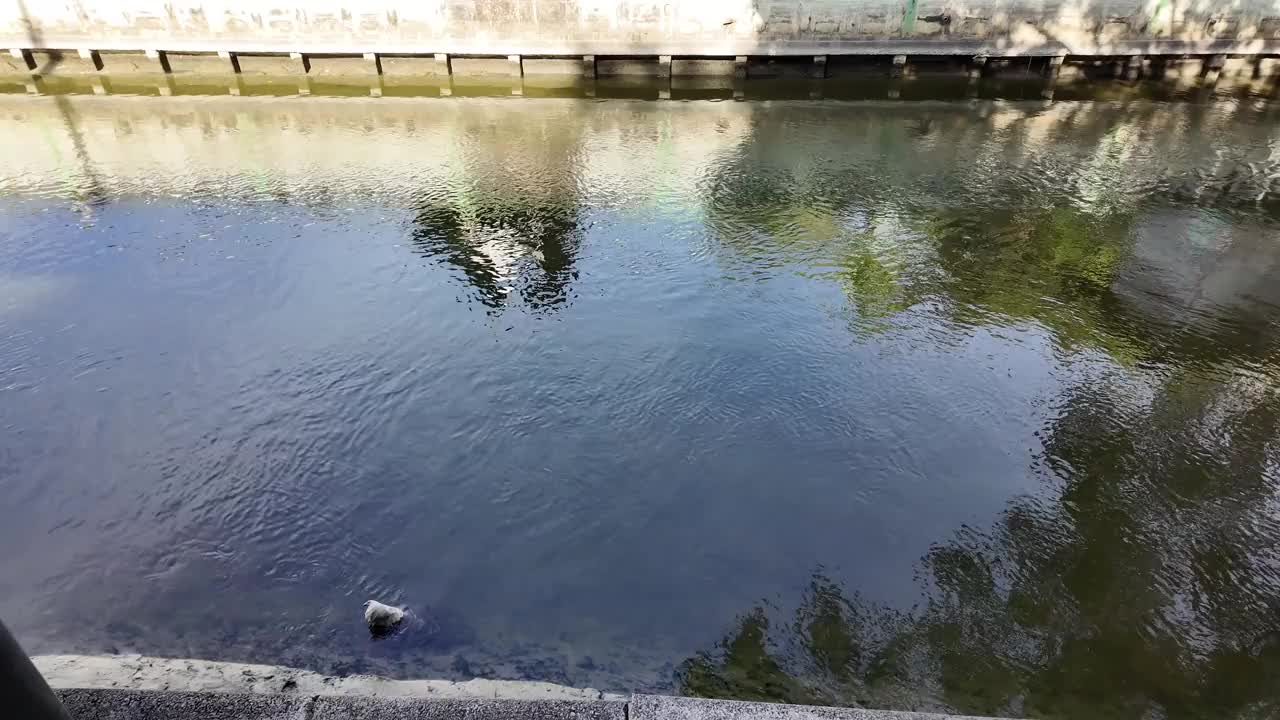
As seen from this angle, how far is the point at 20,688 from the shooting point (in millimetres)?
2291

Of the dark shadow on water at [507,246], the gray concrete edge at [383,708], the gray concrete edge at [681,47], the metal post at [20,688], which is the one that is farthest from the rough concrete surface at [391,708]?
the gray concrete edge at [681,47]

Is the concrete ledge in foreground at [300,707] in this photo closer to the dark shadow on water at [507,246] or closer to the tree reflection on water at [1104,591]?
the tree reflection on water at [1104,591]


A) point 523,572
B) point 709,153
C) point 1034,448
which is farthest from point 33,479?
point 709,153

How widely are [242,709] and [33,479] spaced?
4.49 m

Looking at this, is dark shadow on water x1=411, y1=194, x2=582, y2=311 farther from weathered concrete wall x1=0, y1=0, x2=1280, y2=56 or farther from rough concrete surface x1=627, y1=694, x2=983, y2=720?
weathered concrete wall x1=0, y1=0, x2=1280, y2=56

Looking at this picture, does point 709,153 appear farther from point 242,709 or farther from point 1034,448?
point 242,709

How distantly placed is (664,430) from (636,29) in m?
14.7

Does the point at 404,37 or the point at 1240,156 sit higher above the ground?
the point at 404,37

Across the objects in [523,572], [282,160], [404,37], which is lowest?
[523,572]

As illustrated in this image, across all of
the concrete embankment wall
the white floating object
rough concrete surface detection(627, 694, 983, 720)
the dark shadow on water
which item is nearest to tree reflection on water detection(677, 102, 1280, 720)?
rough concrete surface detection(627, 694, 983, 720)

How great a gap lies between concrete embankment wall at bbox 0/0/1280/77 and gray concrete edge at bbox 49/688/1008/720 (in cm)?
1777

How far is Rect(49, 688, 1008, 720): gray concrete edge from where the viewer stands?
10.3 feet

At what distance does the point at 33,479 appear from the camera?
6.19 m

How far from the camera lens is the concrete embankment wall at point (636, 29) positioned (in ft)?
59.5
